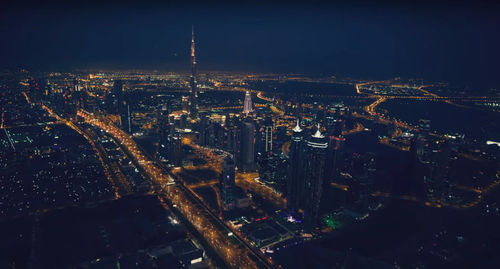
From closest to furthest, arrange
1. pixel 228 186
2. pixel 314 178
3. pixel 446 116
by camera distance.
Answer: pixel 314 178 → pixel 228 186 → pixel 446 116

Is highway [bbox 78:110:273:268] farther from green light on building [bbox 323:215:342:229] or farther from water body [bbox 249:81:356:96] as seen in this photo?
water body [bbox 249:81:356:96]

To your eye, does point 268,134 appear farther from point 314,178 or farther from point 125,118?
point 125,118

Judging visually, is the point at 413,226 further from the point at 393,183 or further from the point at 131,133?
the point at 131,133

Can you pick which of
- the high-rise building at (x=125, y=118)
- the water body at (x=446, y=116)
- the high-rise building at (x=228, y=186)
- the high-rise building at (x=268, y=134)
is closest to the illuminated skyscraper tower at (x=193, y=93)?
the high-rise building at (x=125, y=118)

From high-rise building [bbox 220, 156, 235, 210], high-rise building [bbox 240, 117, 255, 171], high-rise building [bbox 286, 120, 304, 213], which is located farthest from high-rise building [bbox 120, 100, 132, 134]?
high-rise building [bbox 286, 120, 304, 213]

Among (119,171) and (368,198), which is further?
(119,171)

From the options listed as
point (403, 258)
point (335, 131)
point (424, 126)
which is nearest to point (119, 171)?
point (335, 131)

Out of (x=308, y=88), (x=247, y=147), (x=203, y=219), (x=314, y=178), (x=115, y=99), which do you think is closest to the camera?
(x=314, y=178)

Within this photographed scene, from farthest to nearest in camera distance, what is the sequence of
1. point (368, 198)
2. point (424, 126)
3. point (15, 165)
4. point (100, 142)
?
point (424, 126) → point (100, 142) → point (15, 165) → point (368, 198)

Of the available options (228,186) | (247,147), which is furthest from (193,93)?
(228,186)
